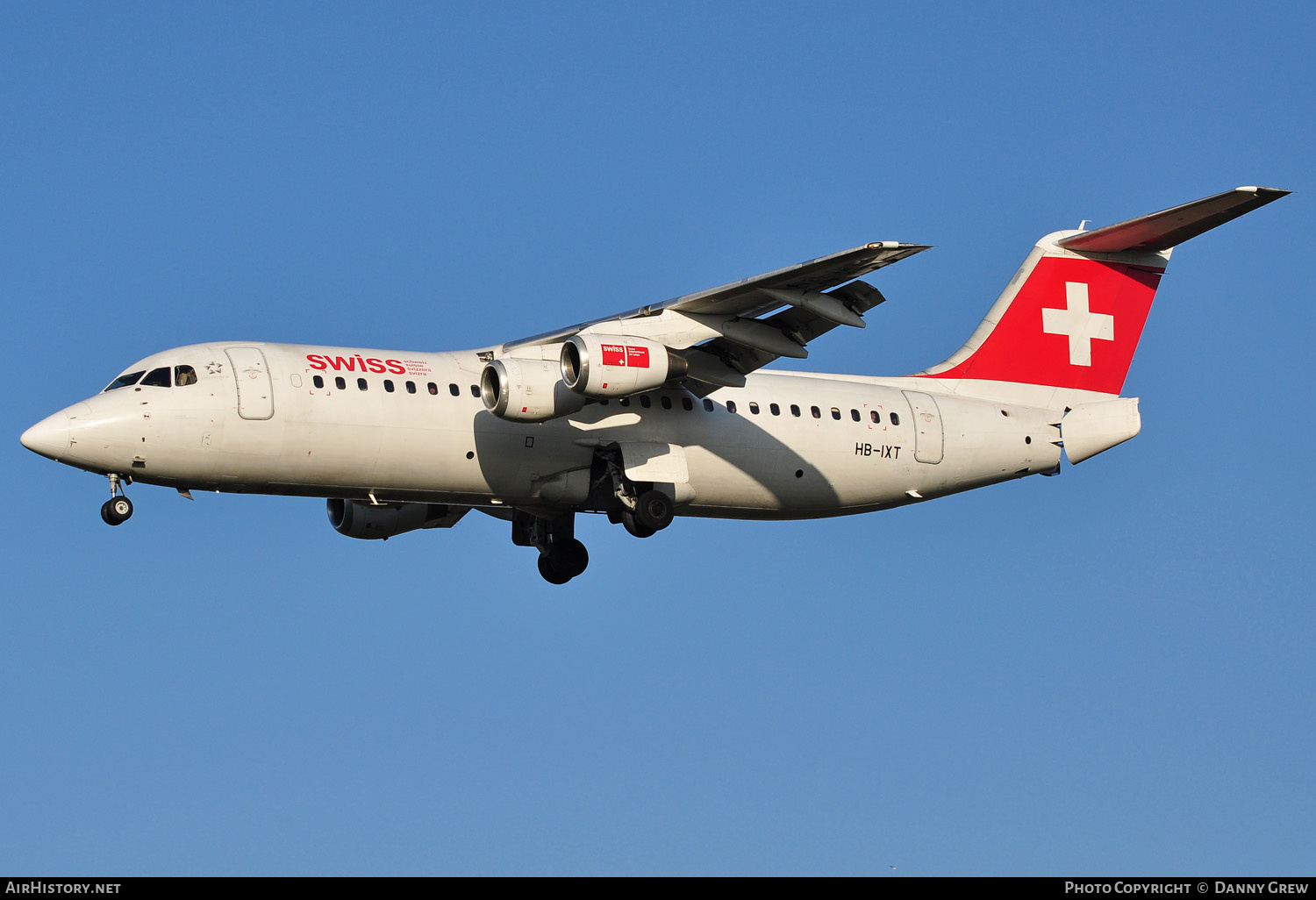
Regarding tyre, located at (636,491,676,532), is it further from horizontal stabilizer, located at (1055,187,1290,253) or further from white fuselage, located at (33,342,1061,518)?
horizontal stabilizer, located at (1055,187,1290,253)

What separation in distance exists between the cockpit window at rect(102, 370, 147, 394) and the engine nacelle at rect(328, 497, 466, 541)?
4036 millimetres

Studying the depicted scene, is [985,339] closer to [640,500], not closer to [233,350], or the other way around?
[640,500]

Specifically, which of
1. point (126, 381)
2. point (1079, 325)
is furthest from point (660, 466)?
point (1079, 325)

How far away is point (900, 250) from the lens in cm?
2034

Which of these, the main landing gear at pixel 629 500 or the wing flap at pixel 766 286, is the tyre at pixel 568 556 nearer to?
the main landing gear at pixel 629 500

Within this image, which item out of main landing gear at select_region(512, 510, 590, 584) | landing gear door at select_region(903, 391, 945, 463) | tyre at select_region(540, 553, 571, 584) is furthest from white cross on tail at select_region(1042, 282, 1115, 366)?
tyre at select_region(540, 553, 571, 584)

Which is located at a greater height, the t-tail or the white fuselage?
the t-tail

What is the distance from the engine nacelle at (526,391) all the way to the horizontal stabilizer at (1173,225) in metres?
8.28

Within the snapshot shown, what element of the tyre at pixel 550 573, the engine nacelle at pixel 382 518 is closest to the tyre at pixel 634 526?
the tyre at pixel 550 573

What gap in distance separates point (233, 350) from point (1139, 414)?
39.6ft

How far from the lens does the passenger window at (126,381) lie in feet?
70.7

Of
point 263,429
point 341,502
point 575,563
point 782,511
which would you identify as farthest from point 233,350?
point 782,511

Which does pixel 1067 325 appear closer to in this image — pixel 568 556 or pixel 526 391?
pixel 568 556

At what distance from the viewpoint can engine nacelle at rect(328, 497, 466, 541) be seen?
82.3ft
